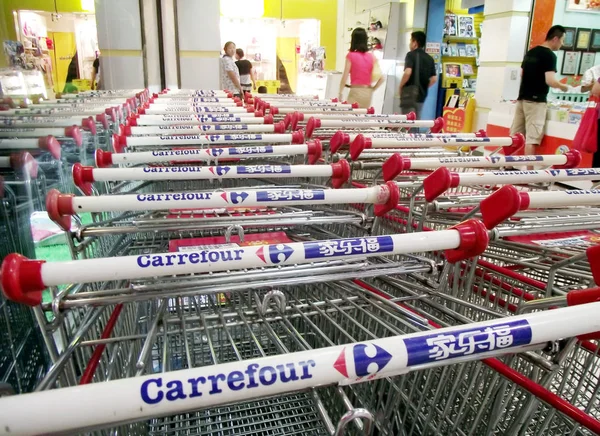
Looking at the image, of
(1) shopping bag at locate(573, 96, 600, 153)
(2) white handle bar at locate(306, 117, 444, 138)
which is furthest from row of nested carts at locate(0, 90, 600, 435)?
(1) shopping bag at locate(573, 96, 600, 153)

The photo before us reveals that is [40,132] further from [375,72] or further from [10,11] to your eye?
[375,72]

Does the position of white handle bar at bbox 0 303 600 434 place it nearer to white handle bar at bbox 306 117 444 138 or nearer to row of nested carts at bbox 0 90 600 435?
row of nested carts at bbox 0 90 600 435

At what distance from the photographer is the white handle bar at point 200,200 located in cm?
103

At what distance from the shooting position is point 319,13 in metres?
11.5

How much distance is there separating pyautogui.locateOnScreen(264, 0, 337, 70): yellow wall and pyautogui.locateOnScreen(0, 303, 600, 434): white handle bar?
11.2 metres

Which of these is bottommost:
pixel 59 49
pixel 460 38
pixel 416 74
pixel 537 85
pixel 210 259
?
pixel 210 259

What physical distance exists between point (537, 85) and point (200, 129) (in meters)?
4.09

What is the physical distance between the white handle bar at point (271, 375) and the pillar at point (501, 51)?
22.1 ft

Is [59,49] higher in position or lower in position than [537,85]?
higher

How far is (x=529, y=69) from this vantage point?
4.83m

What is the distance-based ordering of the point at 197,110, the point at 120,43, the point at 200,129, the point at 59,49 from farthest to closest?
the point at 120,43 < the point at 59,49 < the point at 197,110 < the point at 200,129

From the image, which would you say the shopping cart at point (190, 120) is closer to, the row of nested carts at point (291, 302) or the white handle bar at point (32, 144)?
the row of nested carts at point (291, 302)

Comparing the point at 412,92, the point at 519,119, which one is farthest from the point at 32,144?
the point at 519,119

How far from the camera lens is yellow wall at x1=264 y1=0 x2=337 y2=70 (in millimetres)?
11022
